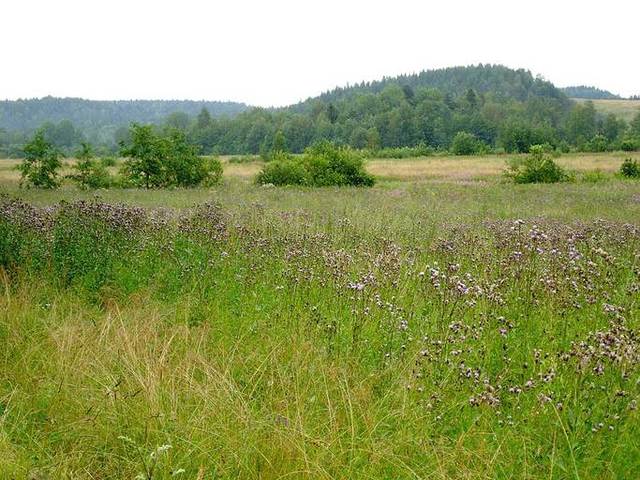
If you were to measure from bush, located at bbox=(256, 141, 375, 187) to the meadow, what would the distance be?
68.4 feet

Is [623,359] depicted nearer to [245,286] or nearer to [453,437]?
[453,437]

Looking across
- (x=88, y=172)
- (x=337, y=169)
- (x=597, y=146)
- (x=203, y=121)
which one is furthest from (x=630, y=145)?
(x=203, y=121)

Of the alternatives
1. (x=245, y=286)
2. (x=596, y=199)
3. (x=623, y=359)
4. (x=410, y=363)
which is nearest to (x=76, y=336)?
(x=245, y=286)

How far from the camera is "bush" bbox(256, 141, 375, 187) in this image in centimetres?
2852

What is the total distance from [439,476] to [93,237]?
19.6 ft

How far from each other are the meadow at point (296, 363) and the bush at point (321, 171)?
821 inches

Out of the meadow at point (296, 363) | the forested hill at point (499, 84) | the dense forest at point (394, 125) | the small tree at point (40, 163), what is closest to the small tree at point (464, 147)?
the dense forest at point (394, 125)

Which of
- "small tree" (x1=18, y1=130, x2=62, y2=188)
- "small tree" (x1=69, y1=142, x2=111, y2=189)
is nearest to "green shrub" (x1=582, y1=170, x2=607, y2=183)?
"small tree" (x1=69, y1=142, x2=111, y2=189)

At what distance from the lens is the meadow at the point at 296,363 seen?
2939 mm

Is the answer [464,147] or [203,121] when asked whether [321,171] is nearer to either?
[464,147]

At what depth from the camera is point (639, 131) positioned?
93.4 m

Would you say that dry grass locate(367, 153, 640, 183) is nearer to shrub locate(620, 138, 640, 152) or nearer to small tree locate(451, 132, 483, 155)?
shrub locate(620, 138, 640, 152)

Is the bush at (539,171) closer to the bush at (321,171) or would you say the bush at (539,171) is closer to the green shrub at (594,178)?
the green shrub at (594,178)

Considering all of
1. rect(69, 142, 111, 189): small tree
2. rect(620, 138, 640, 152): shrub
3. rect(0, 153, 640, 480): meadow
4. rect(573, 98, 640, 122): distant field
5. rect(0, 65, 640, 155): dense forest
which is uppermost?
rect(573, 98, 640, 122): distant field
